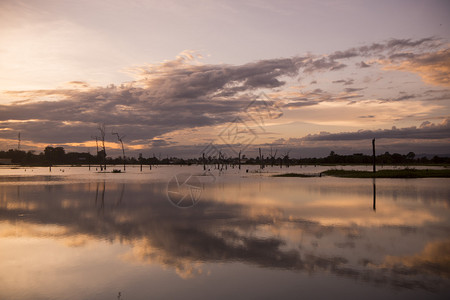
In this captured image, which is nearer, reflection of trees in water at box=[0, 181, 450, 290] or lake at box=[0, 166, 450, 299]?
lake at box=[0, 166, 450, 299]

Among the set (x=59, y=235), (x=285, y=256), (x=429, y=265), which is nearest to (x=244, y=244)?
(x=285, y=256)

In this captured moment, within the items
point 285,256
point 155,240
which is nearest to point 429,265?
point 285,256

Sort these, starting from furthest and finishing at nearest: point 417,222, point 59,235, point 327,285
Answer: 1. point 417,222
2. point 59,235
3. point 327,285

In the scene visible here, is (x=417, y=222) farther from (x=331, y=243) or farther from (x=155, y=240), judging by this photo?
(x=155, y=240)

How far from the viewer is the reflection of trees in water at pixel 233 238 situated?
9.92 meters

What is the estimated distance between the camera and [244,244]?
42.1 ft

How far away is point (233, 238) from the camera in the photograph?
13.9m

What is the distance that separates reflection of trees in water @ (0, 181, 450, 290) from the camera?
32.6ft

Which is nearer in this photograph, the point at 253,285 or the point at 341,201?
the point at 253,285

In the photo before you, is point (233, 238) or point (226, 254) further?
point (233, 238)

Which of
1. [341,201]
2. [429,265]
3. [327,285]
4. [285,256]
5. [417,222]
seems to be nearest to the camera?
[327,285]

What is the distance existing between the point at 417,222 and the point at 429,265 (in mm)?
7910

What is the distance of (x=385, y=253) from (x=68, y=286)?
398 inches

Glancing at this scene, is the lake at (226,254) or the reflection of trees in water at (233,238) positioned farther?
the reflection of trees in water at (233,238)
